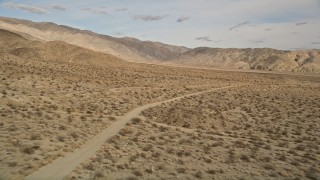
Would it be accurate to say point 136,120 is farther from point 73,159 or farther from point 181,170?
point 181,170

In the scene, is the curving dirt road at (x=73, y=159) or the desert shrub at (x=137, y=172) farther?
the desert shrub at (x=137, y=172)

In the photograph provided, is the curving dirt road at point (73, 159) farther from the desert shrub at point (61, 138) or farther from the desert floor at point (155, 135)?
the desert shrub at point (61, 138)

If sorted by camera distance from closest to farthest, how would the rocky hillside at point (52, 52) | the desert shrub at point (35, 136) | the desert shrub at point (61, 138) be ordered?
the desert shrub at point (35, 136) → the desert shrub at point (61, 138) → the rocky hillside at point (52, 52)

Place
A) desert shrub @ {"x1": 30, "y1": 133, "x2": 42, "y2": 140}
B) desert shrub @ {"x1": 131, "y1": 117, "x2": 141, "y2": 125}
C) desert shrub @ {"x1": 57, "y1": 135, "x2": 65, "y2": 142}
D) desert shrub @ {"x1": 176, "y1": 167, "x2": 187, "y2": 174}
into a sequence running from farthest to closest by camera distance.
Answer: desert shrub @ {"x1": 131, "y1": 117, "x2": 141, "y2": 125}, desert shrub @ {"x1": 57, "y1": 135, "x2": 65, "y2": 142}, desert shrub @ {"x1": 30, "y1": 133, "x2": 42, "y2": 140}, desert shrub @ {"x1": 176, "y1": 167, "x2": 187, "y2": 174}

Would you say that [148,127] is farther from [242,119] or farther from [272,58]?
[272,58]

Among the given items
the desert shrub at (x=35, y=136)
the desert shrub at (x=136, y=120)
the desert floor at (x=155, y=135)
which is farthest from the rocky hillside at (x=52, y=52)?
the desert shrub at (x=35, y=136)

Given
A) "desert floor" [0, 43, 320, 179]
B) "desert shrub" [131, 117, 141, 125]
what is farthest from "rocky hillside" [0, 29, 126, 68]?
"desert shrub" [131, 117, 141, 125]

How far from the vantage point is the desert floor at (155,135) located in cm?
1374

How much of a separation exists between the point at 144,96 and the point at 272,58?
5187 inches

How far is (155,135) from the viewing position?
19.6 meters

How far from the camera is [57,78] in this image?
4034 cm

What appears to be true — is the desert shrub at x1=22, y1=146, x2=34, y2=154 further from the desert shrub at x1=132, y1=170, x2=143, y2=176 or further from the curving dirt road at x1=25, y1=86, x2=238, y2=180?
the desert shrub at x1=132, y1=170, x2=143, y2=176

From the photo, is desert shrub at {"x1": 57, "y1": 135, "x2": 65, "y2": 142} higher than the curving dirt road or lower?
higher

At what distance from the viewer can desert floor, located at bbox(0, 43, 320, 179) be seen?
13742 mm
